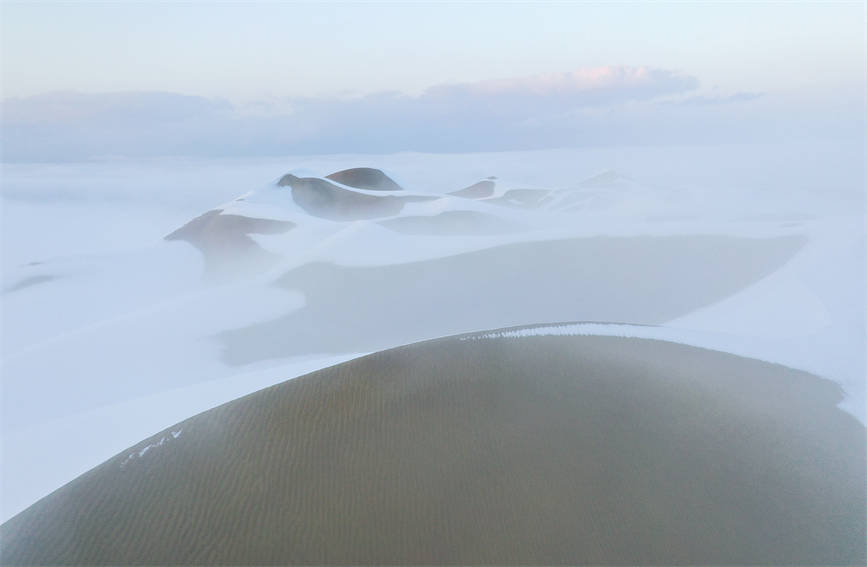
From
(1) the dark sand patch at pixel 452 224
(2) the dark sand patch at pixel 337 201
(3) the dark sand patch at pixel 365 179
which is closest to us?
(1) the dark sand patch at pixel 452 224

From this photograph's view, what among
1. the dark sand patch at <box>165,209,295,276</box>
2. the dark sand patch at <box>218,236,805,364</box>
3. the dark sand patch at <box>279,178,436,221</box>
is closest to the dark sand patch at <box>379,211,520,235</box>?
the dark sand patch at <box>279,178,436,221</box>

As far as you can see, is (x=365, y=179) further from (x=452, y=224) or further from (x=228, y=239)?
(x=228, y=239)

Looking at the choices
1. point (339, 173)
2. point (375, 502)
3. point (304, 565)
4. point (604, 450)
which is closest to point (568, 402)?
point (604, 450)

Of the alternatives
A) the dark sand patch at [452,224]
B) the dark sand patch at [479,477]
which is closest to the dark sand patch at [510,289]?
the dark sand patch at [452,224]

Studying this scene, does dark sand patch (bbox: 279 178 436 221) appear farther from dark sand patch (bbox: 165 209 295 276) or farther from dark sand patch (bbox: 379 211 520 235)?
dark sand patch (bbox: 165 209 295 276)

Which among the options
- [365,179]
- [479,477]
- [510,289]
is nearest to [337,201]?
[365,179]

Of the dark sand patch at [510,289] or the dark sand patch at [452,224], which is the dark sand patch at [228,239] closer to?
the dark sand patch at [510,289]

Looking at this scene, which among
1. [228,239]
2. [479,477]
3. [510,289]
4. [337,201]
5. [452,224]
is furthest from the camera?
[337,201]
